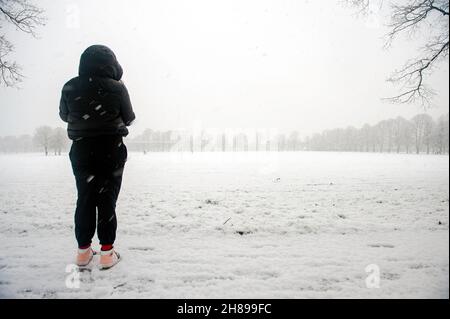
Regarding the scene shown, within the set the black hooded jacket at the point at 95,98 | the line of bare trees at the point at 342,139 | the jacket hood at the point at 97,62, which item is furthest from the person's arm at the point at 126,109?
the line of bare trees at the point at 342,139

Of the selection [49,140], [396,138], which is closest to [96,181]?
[49,140]

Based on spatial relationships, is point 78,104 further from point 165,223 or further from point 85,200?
point 165,223

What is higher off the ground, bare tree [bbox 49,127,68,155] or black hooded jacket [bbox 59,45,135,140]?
bare tree [bbox 49,127,68,155]

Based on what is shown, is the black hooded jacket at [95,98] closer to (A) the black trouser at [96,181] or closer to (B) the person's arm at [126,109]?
(B) the person's arm at [126,109]

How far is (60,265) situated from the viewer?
2846mm

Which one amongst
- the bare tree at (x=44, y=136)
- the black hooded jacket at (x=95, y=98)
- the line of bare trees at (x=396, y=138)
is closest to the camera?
the black hooded jacket at (x=95, y=98)

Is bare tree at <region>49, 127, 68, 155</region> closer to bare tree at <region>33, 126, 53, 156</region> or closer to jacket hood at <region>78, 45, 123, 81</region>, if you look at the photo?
bare tree at <region>33, 126, 53, 156</region>

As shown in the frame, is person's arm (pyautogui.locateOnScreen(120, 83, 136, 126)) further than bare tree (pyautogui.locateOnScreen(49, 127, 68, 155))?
No

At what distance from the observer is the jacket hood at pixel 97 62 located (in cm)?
264

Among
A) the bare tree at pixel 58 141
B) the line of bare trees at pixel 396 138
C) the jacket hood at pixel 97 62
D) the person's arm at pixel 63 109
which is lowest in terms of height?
the person's arm at pixel 63 109

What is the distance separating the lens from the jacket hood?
264 cm

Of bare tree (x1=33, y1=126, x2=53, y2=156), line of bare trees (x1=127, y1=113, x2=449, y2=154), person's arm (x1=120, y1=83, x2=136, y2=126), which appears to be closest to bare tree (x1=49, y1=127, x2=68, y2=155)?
bare tree (x1=33, y1=126, x2=53, y2=156)

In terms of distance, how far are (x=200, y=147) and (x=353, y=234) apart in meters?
143

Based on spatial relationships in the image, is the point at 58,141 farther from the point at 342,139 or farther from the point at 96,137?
the point at 342,139
